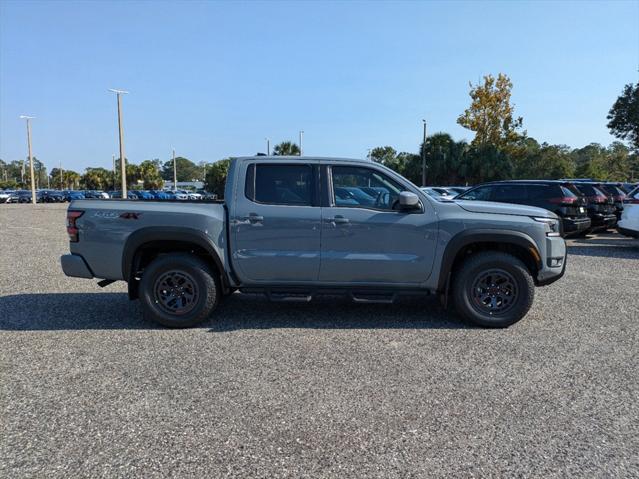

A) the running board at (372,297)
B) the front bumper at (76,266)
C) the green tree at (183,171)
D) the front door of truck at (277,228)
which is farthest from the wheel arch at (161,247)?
the green tree at (183,171)

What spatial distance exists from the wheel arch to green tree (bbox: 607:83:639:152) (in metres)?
38.2

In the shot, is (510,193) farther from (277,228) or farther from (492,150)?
(492,150)

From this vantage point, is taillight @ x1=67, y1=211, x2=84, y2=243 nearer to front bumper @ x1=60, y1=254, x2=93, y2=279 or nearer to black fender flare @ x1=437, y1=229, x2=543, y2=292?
front bumper @ x1=60, y1=254, x2=93, y2=279

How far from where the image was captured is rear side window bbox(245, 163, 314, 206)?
549 cm

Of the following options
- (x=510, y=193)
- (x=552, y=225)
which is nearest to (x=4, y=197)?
(x=510, y=193)

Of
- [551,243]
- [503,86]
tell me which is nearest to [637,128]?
[503,86]

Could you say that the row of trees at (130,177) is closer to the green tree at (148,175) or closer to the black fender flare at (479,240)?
the green tree at (148,175)

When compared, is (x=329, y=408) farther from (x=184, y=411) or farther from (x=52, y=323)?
(x=52, y=323)

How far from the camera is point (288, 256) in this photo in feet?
17.8

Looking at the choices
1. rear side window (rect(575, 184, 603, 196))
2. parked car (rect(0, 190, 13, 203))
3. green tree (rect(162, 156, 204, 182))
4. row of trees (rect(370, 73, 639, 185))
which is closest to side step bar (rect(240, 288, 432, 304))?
rear side window (rect(575, 184, 603, 196))

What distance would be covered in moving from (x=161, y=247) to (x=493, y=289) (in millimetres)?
3735

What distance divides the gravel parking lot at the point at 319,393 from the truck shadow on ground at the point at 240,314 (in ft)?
0.13

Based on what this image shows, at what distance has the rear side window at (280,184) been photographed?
5.49 m

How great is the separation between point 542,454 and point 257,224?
3433 mm
